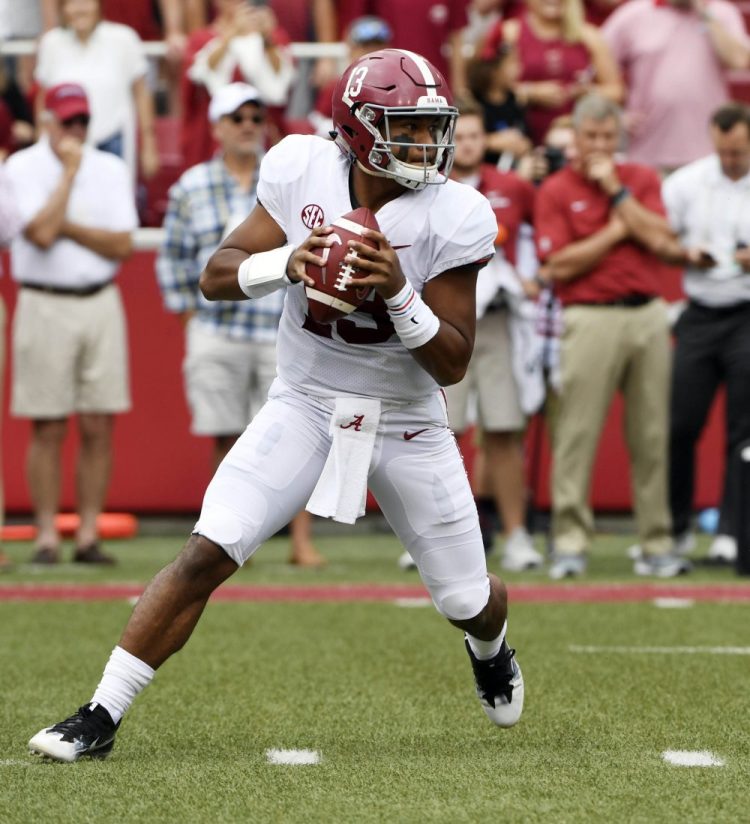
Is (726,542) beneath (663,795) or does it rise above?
beneath

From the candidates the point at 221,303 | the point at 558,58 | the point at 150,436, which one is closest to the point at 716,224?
the point at 221,303

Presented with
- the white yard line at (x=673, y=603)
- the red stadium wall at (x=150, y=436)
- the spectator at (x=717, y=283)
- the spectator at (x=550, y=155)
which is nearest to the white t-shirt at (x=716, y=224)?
the spectator at (x=717, y=283)

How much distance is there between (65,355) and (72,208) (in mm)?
694

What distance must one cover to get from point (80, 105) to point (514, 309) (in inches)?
87.2

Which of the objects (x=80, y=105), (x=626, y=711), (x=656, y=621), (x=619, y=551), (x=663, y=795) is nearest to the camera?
(x=663, y=795)

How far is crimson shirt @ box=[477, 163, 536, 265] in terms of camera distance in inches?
305

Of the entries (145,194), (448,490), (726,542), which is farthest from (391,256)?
(145,194)

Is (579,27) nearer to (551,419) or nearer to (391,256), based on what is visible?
(551,419)

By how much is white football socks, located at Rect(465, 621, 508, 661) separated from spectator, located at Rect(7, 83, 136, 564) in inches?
155

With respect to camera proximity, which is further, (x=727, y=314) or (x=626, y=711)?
(x=727, y=314)

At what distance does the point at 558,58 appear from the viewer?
9.81 m

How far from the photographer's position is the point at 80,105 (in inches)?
302

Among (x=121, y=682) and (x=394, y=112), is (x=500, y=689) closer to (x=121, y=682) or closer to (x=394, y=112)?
(x=121, y=682)

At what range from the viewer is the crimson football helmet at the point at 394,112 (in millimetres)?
3861
